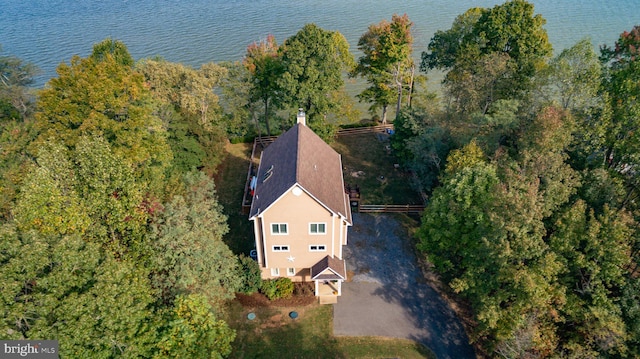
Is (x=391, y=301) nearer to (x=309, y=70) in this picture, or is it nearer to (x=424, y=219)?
(x=424, y=219)

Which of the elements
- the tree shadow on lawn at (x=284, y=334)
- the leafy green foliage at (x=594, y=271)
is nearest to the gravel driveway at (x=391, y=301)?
the tree shadow on lawn at (x=284, y=334)

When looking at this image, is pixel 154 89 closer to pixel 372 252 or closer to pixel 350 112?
pixel 350 112

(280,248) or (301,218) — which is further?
Answer: (280,248)

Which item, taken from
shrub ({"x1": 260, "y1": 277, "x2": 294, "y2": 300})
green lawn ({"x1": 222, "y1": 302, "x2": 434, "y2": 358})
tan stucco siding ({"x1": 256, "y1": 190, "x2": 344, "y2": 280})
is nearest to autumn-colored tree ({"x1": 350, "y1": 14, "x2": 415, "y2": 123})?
tan stucco siding ({"x1": 256, "y1": 190, "x2": 344, "y2": 280})

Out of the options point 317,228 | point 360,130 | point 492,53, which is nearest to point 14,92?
point 317,228

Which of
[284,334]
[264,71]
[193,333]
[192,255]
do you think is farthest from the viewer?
[264,71]

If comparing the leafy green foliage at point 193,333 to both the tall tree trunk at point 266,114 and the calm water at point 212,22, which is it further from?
the calm water at point 212,22
